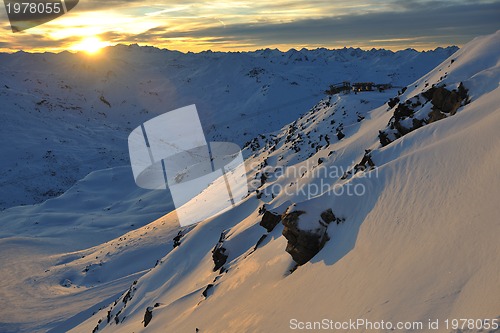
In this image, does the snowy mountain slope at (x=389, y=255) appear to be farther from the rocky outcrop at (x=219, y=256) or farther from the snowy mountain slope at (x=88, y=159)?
the snowy mountain slope at (x=88, y=159)

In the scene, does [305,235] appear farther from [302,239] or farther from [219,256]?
[219,256]

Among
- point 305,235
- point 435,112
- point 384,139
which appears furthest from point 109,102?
point 305,235

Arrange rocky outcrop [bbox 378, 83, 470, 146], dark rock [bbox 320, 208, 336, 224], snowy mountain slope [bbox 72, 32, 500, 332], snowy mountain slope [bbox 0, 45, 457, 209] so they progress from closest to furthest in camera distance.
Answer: snowy mountain slope [bbox 72, 32, 500, 332] → dark rock [bbox 320, 208, 336, 224] → rocky outcrop [bbox 378, 83, 470, 146] → snowy mountain slope [bbox 0, 45, 457, 209]

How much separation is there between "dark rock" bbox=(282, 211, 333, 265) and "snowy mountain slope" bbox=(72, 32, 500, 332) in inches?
4.9

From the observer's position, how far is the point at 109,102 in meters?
106

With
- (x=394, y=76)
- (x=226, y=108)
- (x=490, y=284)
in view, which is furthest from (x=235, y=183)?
(x=394, y=76)

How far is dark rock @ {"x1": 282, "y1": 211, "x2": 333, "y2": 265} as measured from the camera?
A: 10.6 meters

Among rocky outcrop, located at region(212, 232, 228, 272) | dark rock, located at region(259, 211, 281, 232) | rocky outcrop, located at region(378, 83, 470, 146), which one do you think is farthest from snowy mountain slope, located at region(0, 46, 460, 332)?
rocky outcrop, located at region(378, 83, 470, 146)

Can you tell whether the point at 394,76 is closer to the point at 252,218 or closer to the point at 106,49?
the point at 106,49

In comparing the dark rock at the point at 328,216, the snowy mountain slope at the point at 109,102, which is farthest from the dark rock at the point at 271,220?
the snowy mountain slope at the point at 109,102

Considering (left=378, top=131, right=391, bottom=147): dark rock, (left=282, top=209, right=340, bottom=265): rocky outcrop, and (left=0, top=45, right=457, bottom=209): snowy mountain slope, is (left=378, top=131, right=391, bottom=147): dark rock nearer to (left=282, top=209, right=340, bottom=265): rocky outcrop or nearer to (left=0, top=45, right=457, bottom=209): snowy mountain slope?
(left=282, top=209, right=340, bottom=265): rocky outcrop

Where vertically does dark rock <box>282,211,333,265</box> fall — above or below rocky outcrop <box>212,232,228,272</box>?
above
